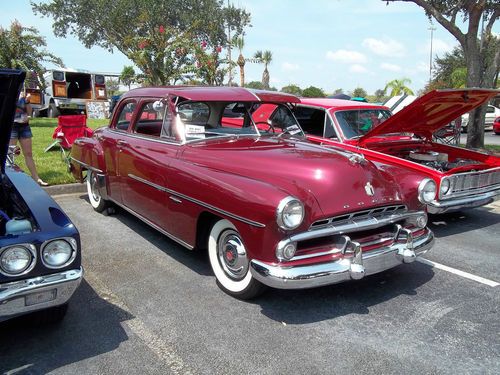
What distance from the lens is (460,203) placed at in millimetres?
5191

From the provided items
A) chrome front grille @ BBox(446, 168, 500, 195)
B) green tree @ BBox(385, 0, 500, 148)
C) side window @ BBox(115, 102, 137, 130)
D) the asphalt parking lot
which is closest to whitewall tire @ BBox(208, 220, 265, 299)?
the asphalt parking lot

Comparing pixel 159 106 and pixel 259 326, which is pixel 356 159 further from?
pixel 159 106

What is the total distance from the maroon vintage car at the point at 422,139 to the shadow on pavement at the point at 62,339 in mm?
3382

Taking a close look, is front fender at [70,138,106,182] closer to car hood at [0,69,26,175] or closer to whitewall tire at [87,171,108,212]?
whitewall tire at [87,171,108,212]

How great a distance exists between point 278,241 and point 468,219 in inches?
166

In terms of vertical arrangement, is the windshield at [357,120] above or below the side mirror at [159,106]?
below

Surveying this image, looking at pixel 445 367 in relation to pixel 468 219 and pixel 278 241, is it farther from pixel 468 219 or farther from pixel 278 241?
pixel 468 219

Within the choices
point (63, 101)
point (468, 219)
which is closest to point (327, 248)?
point (468, 219)

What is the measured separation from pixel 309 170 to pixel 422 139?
3.81 metres

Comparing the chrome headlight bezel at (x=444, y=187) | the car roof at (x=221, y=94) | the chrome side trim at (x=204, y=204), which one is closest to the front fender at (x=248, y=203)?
the chrome side trim at (x=204, y=204)

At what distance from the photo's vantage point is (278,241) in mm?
2973

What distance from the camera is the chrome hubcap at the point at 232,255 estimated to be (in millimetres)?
3391

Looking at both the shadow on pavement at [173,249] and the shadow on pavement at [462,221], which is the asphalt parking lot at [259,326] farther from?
the shadow on pavement at [462,221]

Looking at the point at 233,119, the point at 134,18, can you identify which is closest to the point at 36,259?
the point at 233,119
